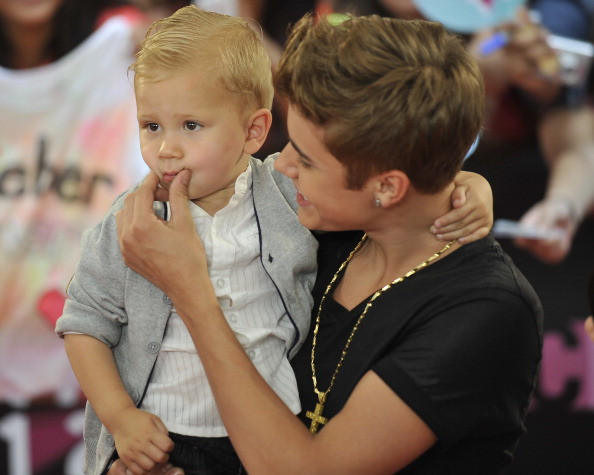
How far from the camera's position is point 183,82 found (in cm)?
130

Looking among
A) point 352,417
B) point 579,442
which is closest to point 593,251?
point 579,442

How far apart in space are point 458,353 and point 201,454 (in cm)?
48

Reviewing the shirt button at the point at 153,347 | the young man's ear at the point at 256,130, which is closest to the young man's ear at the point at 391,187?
the young man's ear at the point at 256,130

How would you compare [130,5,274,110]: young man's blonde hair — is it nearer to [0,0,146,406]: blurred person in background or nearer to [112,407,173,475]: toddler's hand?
[112,407,173,475]: toddler's hand

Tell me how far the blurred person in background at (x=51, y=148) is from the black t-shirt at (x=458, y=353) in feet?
5.68

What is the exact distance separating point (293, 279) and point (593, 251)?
2.08m

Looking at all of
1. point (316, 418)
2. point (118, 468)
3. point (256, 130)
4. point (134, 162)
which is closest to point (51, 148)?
point (134, 162)

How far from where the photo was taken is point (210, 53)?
1336 millimetres

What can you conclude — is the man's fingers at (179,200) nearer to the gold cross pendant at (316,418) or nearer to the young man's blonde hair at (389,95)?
the young man's blonde hair at (389,95)

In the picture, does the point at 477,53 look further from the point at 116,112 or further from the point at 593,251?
the point at 116,112

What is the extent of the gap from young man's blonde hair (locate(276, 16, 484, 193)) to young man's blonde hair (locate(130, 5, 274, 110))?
0.14 meters

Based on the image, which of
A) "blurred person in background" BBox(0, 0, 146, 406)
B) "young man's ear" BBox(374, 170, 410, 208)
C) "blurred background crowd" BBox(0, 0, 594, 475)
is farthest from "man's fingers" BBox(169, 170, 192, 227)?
"blurred person in background" BBox(0, 0, 146, 406)

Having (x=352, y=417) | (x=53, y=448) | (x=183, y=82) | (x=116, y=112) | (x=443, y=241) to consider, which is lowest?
(x=53, y=448)

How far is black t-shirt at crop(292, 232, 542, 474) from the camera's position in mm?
1194
